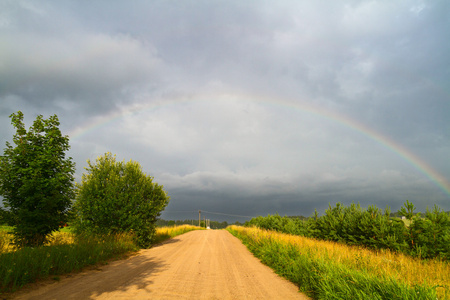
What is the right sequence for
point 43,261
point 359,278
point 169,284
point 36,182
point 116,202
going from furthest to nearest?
point 116,202 → point 36,182 → point 43,261 → point 169,284 → point 359,278

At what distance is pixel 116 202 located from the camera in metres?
15.3

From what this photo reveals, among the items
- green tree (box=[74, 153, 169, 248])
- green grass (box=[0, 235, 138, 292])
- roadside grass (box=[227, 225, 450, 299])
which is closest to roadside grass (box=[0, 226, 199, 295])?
green grass (box=[0, 235, 138, 292])

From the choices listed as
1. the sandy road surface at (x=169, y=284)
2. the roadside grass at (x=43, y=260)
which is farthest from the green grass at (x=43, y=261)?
the sandy road surface at (x=169, y=284)

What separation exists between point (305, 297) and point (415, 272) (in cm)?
327

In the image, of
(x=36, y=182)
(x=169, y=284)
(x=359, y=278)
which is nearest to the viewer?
(x=359, y=278)

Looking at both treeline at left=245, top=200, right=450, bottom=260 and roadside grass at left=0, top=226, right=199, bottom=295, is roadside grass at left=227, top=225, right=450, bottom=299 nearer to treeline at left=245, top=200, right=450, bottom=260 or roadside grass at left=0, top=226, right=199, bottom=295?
treeline at left=245, top=200, right=450, bottom=260

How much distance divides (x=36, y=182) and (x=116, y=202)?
18.6 feet

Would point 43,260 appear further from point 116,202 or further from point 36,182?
point 116,202

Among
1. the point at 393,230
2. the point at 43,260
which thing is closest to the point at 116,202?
the point at 43,260

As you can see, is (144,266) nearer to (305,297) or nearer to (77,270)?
(77,270)

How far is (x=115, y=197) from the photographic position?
15.4m

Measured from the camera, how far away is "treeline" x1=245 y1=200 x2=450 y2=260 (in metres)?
10.1

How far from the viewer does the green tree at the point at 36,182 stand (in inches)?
392

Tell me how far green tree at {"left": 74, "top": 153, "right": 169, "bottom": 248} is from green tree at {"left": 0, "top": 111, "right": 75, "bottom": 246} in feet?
11.6
